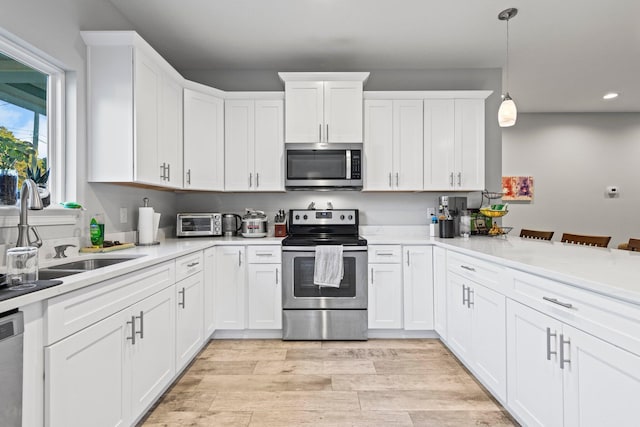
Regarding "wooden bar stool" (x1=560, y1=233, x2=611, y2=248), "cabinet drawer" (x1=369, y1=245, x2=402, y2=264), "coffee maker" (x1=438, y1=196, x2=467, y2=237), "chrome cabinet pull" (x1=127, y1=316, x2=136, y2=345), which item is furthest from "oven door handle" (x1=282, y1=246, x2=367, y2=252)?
"wooden bar stool" (x1=560, y1=233, x2=611, y2=248)

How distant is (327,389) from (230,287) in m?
1.26

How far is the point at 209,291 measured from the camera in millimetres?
2795

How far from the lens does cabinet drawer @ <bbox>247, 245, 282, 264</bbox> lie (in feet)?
9.68

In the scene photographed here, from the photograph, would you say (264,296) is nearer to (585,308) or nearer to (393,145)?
(393,145)

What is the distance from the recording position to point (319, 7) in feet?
8.32

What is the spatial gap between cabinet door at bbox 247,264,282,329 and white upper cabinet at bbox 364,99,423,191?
1.27 metres

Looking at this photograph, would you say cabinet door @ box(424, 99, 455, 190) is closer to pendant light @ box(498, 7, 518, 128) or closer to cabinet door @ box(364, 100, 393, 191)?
cabinet door @ box(364, 100, 393, 191)

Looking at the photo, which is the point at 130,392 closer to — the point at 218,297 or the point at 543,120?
the point at 218,297

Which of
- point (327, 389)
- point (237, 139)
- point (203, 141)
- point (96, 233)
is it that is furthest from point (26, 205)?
point (237, 139)

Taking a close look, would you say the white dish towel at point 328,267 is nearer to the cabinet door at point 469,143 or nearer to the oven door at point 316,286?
the oven door at point 316,286

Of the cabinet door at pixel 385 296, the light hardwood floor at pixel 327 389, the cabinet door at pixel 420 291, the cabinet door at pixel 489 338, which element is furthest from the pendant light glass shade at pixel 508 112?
the light hardwood floor at pixel 327 389

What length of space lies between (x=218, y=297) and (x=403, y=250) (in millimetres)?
1698

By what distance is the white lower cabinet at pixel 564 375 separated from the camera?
111 cm

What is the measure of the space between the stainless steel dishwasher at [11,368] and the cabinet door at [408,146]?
2904mm
